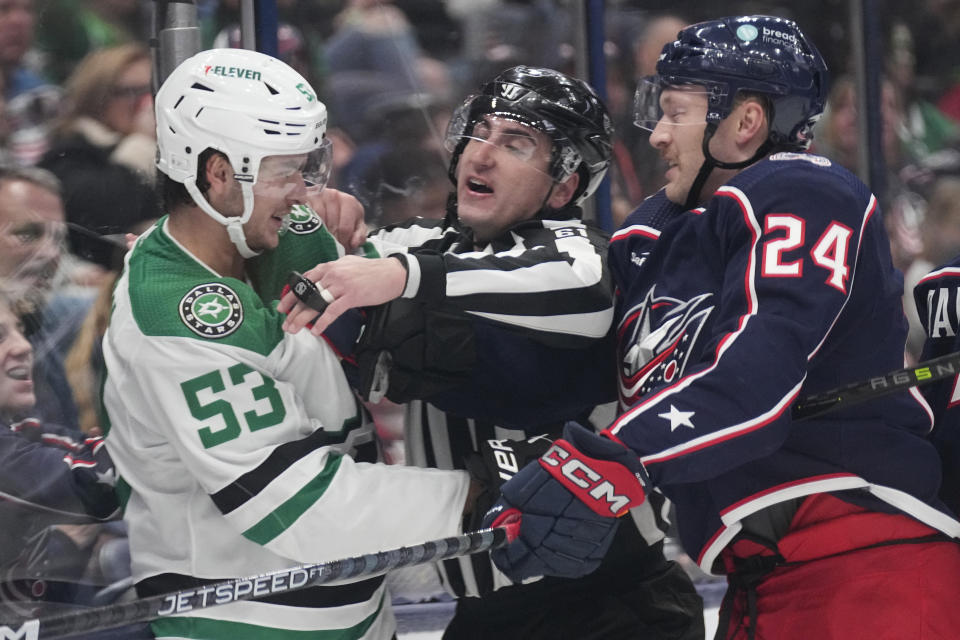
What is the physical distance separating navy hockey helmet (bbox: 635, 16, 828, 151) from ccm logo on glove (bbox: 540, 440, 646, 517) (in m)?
0.55

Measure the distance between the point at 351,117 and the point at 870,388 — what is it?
1.81 meters

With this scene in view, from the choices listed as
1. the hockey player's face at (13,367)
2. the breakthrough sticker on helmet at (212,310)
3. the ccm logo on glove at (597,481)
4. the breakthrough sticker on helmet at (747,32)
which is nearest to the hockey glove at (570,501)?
the ccm logo on glove at (597,481)

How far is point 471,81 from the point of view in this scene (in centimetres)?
336

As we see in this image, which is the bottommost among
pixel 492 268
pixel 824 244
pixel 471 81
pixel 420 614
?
pixel 420 614

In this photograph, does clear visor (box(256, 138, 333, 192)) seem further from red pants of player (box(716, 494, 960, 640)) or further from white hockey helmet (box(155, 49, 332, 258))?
red pants of player (box(716, 494, 960, 640))

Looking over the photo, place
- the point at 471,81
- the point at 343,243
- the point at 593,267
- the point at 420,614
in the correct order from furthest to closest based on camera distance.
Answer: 1. the point at 471,81
2. the point at 420,614
3. the point at 343,243
4. the point at 593,267

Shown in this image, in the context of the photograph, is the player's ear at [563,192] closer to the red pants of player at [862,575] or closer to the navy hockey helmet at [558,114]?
the navy hockey helmet at [558,114]

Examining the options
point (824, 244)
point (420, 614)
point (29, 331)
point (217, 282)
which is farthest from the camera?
point (420, 614)

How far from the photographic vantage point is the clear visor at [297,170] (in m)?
1.82

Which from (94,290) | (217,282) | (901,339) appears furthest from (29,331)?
(901,339)

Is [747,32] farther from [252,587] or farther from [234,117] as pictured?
[252,587]

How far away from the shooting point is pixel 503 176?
207 centimetres

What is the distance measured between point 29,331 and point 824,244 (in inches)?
61.7

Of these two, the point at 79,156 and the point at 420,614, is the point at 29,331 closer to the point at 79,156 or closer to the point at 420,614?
the point at 79,156
